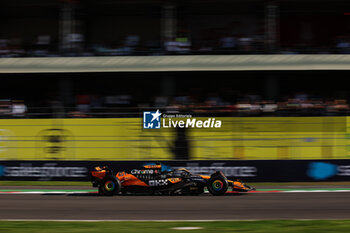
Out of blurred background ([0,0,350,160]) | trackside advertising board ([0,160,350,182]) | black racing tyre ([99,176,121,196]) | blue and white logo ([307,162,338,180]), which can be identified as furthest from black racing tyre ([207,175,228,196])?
blue and white logo ([307,162,338,180])

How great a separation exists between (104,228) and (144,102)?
14.5 meters

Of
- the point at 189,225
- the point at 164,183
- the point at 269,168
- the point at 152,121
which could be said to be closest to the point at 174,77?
the point at 152,121

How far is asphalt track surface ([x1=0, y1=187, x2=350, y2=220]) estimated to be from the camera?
34.0 feet

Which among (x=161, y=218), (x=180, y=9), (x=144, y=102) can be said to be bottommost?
(x=161, y=218)

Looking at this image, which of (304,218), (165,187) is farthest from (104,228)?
(165,187)

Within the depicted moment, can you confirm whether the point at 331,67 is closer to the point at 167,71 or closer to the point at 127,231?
the point at 167,71

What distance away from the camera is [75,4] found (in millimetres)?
23125

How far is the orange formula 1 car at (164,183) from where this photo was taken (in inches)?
534

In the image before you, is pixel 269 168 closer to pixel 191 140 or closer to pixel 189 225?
pixel 191 140

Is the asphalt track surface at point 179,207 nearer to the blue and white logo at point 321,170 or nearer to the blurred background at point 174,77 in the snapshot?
the blue and white logo at point 321,170

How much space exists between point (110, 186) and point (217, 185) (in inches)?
107

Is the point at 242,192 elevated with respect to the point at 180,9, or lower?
lower

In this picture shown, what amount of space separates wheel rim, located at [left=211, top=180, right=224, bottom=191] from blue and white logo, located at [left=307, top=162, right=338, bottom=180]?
15.6 ft

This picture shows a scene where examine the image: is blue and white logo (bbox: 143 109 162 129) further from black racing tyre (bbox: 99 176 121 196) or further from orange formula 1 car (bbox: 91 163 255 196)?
black racing tyre (bbox: 99 176 121 196)
